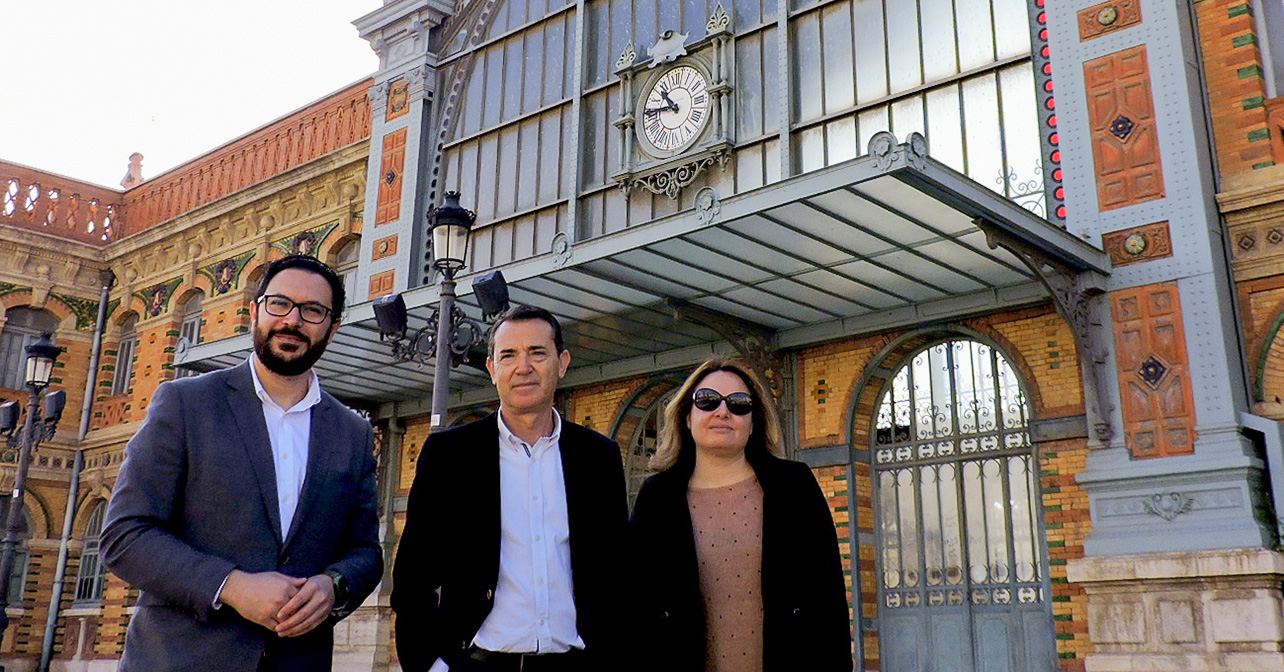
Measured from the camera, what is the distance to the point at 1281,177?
9453 mm

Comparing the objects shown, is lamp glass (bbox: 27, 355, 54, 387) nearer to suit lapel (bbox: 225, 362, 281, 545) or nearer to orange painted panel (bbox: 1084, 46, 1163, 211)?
suit lapel (bbox: 225, 362, 281, 545)

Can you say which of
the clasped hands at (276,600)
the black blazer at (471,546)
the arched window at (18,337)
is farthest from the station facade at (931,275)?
the arched window at (18,337)

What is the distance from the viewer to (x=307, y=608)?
282 centimetres

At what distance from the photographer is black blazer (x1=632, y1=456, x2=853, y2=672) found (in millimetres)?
3445

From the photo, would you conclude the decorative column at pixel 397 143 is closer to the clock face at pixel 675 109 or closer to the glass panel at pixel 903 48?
→ the clock face at pixel 675 109

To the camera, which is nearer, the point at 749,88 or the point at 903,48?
the point at 903,48

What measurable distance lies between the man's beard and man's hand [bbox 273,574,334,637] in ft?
2.05

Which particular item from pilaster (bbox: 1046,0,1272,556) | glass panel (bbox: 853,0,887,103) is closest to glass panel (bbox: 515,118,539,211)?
glass panel (bbox: 853,0,887,103)

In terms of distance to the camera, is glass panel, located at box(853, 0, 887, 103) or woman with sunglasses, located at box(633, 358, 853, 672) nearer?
woman with sunglasses, located at box(633, 358, 853, 672)

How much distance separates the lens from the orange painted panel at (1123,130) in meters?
10.1

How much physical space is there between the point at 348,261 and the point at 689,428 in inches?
597

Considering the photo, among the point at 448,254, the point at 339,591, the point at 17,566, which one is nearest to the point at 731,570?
the point at 339,591

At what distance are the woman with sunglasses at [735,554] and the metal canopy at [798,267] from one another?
4.95m

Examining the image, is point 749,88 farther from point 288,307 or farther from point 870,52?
point 288,307
